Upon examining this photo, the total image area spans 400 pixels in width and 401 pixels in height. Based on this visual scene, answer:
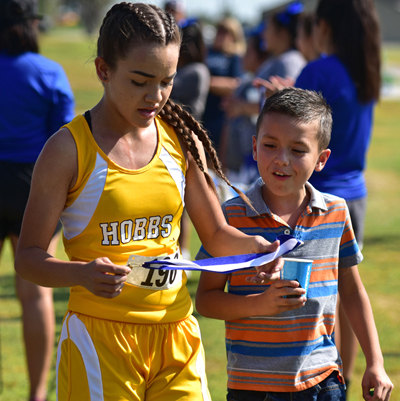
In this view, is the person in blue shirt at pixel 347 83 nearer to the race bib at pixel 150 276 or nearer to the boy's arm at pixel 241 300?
the boy's arm at pixel 241 300

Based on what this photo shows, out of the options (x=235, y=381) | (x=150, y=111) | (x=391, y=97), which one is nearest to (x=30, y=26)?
(x=150, y=111)

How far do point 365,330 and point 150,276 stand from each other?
0.87 meters

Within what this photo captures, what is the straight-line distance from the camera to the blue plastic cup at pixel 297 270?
6.46ft

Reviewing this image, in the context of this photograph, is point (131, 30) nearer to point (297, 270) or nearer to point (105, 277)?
point (105, 277)

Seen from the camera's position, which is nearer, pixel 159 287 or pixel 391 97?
pixel 159 287

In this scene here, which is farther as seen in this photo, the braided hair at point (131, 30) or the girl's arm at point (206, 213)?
the girl's arm at point (206, 213)

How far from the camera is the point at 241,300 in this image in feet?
7.12

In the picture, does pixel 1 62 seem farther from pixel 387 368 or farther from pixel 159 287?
pixel 387 368

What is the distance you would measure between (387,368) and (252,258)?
2.49m

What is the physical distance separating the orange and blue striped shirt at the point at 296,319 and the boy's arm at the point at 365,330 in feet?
0.32

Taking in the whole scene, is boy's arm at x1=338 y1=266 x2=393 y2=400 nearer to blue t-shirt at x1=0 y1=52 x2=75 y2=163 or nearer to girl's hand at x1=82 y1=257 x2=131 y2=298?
girl's hand at x1=82 y1=257 x2=131 y2=298

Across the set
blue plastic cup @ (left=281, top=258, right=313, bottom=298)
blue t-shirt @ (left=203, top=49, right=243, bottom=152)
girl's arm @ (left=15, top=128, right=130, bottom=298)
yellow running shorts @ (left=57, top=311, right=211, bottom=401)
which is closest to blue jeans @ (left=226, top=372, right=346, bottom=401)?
yellow running shorts @ (left=57, top=311, right=211, bottom=401)

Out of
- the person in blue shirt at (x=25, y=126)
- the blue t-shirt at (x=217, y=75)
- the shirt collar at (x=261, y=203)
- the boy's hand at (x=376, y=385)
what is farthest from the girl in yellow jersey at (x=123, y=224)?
the blue t-shirt at (x=217, y=75)

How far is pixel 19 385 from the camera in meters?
3.84
